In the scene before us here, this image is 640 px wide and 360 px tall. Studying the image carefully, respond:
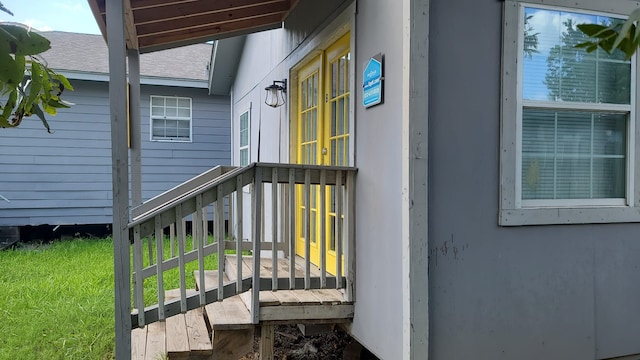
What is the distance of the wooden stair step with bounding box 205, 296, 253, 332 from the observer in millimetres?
2912

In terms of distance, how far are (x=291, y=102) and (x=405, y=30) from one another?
8.56ft

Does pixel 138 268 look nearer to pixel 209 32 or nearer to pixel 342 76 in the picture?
pixel 342 76

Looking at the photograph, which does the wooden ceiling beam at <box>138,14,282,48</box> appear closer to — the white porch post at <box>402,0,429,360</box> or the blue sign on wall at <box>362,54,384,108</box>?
the blue sign on wall at <box>362,54,384,108</box>

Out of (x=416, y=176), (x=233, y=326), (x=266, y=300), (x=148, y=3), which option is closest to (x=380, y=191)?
(x=416, y=176)

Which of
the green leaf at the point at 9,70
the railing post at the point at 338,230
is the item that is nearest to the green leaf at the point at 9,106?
the green leaf at the point at 9,70

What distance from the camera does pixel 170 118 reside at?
31.2ft

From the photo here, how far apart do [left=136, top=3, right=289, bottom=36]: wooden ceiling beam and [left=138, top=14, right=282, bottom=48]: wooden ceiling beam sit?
0.09m

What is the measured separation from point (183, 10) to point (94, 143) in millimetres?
6272

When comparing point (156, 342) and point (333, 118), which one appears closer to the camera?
point (156, 342)

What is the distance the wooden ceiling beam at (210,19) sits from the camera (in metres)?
4.04

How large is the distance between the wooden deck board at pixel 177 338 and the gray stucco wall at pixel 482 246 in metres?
1.53

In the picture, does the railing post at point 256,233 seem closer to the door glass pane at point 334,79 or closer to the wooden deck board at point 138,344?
the wooden deck board at point 138,344

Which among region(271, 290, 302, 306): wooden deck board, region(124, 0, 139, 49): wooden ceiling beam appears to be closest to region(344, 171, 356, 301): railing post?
region(271, 290, 302, 306): wooden deck board

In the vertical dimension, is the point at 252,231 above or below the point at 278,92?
below
